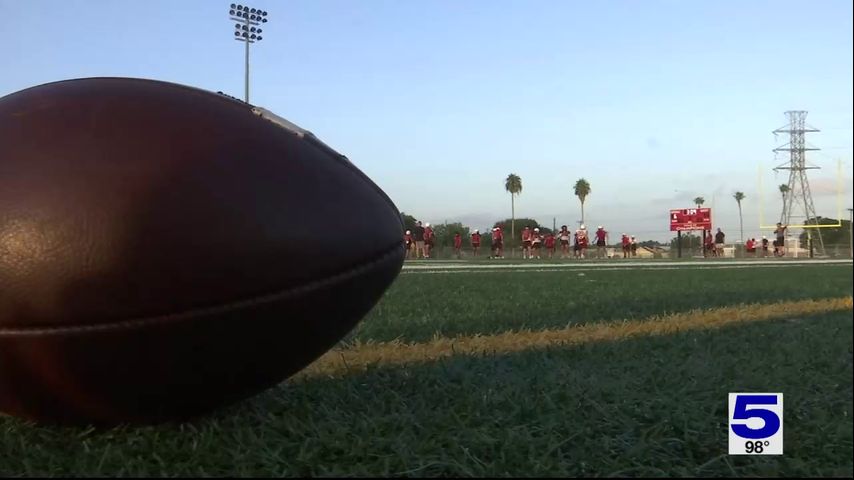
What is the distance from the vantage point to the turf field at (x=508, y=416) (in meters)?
1.81

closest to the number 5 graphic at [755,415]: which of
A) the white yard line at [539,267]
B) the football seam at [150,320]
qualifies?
the football seam at [150,320]

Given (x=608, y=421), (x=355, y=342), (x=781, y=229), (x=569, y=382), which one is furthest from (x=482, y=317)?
(x=781, y=229)

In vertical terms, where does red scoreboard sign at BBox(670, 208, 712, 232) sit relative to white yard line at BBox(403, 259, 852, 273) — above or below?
above

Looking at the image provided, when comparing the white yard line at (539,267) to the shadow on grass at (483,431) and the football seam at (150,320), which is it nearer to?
the shadow on grass at (483,431)

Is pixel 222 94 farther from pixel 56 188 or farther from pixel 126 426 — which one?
pixel 126 426

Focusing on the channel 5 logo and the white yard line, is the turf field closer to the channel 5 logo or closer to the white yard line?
the channel 5 logo

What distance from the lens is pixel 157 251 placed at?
1718mm

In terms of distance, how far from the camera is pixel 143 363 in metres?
1.80

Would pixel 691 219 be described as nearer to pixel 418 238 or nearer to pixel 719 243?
pixel 719 243

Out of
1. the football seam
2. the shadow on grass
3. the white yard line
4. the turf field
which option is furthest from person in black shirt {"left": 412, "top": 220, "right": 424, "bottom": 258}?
the football seam

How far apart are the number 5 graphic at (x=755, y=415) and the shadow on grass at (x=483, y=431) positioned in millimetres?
55

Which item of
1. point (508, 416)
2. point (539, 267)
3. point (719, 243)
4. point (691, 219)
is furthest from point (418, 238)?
point (508, 416)

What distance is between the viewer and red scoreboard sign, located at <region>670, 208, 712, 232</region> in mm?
42653

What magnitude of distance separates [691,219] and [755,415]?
4375cm
